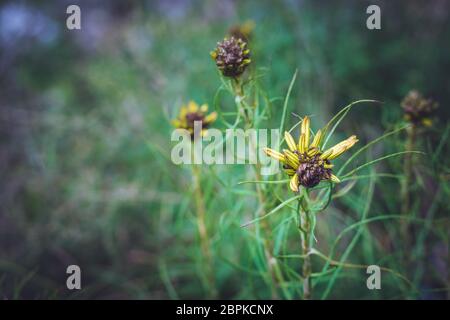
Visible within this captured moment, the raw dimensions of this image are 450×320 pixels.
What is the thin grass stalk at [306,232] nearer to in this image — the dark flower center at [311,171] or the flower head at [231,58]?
the dark flower center at [311,171]

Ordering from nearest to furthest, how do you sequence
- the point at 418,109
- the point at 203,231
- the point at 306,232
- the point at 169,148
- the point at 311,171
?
the point at 311,171 → the point at 306,232 → the point at 418,109 → the point at 203,231 → the point at 169,148

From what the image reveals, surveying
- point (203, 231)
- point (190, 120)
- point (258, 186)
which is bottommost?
point (203, 231)

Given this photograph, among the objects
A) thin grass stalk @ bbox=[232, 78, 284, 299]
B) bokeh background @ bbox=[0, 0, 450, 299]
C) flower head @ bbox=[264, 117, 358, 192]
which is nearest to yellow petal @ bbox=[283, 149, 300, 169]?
flower head @ bbox=[264, 117, 358, 192]

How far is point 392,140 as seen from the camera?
3.56 feet

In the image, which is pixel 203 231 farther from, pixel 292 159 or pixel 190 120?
pixel 292 159

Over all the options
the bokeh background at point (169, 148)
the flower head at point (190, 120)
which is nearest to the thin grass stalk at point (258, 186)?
the flower head at point (190, 120)

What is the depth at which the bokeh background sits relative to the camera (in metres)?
1.43

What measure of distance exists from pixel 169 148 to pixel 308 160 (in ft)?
4.11

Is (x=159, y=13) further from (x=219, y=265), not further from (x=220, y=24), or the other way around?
(x=219, y=265)

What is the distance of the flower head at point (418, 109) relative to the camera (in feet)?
3.00

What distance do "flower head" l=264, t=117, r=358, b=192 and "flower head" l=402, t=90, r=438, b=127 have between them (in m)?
0.37

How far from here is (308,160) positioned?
662 mm

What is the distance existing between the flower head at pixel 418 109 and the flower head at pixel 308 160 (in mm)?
370

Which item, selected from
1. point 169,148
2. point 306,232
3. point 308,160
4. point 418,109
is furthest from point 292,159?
point 169,148
